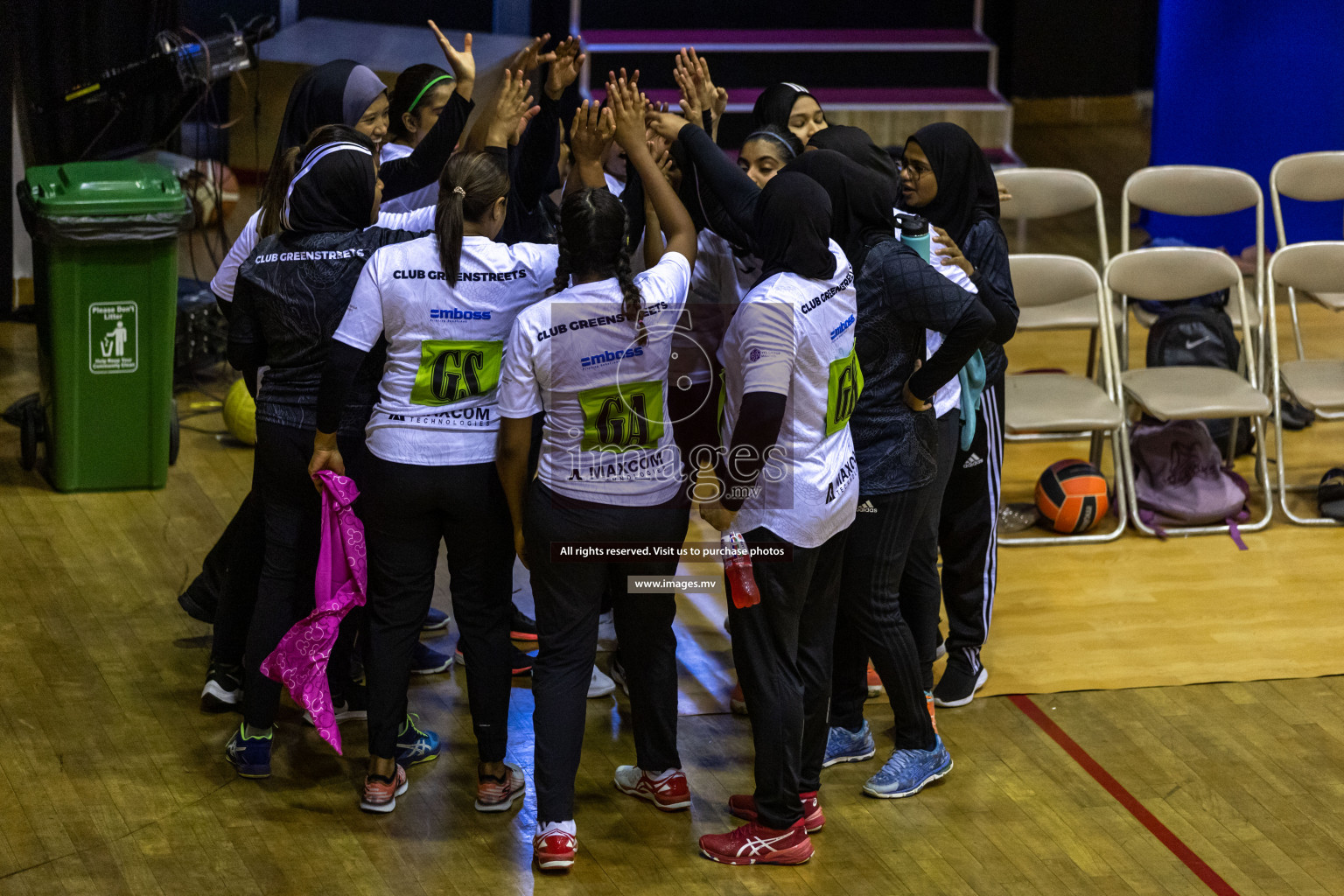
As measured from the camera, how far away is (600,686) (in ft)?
14.7

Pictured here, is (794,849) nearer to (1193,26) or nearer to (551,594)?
(551,594)

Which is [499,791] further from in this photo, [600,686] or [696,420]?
[696,420]

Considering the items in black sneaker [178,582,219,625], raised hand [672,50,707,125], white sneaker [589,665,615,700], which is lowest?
white sneaker [589,665,615,700]

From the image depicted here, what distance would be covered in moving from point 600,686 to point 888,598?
1076mm

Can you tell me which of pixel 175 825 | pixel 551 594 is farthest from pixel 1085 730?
pixel 175 825

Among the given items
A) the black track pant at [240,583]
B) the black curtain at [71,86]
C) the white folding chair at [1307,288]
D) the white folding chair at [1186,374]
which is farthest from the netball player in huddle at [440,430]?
the black curtain at [71,86]

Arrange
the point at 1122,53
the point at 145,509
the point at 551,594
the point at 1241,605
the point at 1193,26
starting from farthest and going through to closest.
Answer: the point at 1122,53 < the point at 1193,26 < the point at 145,509 < the point at 1241,605 < the point at 551,594

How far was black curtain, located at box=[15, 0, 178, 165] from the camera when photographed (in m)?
7.00

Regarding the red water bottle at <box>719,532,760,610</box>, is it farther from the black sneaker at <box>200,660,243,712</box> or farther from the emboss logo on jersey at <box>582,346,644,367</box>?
the black sneaker at <box>200,660,243,712</box>

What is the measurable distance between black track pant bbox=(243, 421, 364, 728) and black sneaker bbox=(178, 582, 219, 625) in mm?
684

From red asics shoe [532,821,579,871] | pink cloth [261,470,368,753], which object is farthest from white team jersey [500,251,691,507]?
red asics shoe [532,821,579,871]

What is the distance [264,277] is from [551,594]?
1017 mm

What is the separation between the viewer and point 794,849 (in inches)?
143

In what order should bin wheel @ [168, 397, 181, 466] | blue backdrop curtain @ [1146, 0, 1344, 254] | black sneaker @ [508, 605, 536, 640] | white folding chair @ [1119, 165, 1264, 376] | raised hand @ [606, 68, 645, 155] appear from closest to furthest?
raised hand @ [606, 68, 645, 155] → black sneaker @ [508, 605, 536, 640] → bin wheel @ [168, 397, 181, 466] → white folding chair @ [1119, 165, 1264, 376] → blue backdrop curtain @ [1146, 0, 1344, 254]
